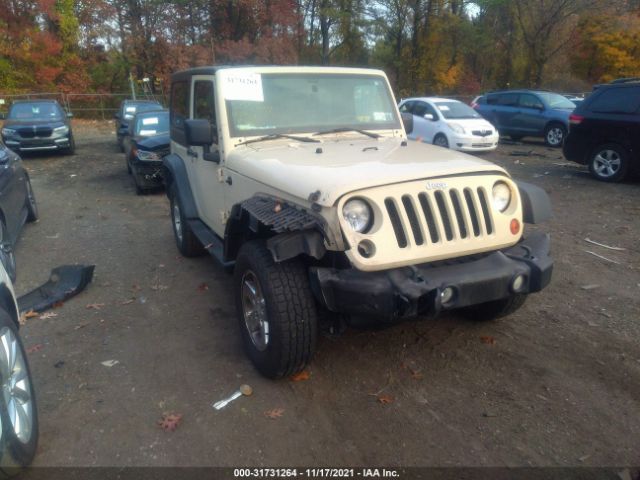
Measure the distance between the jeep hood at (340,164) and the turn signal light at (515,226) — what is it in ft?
1.11

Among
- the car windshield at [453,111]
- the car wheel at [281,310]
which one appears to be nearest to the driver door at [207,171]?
the car wheel at [281,310]

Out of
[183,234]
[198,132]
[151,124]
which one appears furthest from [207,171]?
[151,124]

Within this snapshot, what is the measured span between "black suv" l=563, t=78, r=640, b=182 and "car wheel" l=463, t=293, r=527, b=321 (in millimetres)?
6856

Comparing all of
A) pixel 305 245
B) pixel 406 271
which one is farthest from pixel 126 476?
pixel 406 271

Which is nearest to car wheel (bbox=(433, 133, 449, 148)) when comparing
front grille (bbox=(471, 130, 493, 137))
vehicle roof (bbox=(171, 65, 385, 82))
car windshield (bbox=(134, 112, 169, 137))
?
front grille (bbox=(471, 130, 493, 137))

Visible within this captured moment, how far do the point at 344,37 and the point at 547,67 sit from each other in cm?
1297

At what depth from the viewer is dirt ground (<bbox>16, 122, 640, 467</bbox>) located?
291 cm

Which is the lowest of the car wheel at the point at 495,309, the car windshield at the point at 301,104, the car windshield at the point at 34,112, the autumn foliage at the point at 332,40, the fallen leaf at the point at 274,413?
the fallen leaf at the point at 274,413

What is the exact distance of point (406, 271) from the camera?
299cm

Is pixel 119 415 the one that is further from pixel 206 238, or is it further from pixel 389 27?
pixel 389 27

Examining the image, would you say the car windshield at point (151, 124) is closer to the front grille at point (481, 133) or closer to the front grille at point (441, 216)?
the front grille at point (481, 133)

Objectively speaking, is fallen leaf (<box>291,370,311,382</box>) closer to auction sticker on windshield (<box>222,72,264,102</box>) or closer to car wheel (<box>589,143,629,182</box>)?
auction sticker on windshield (<box>222,72,264,102</box>)

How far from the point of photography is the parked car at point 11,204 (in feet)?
18.2

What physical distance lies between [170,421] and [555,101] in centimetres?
1575
